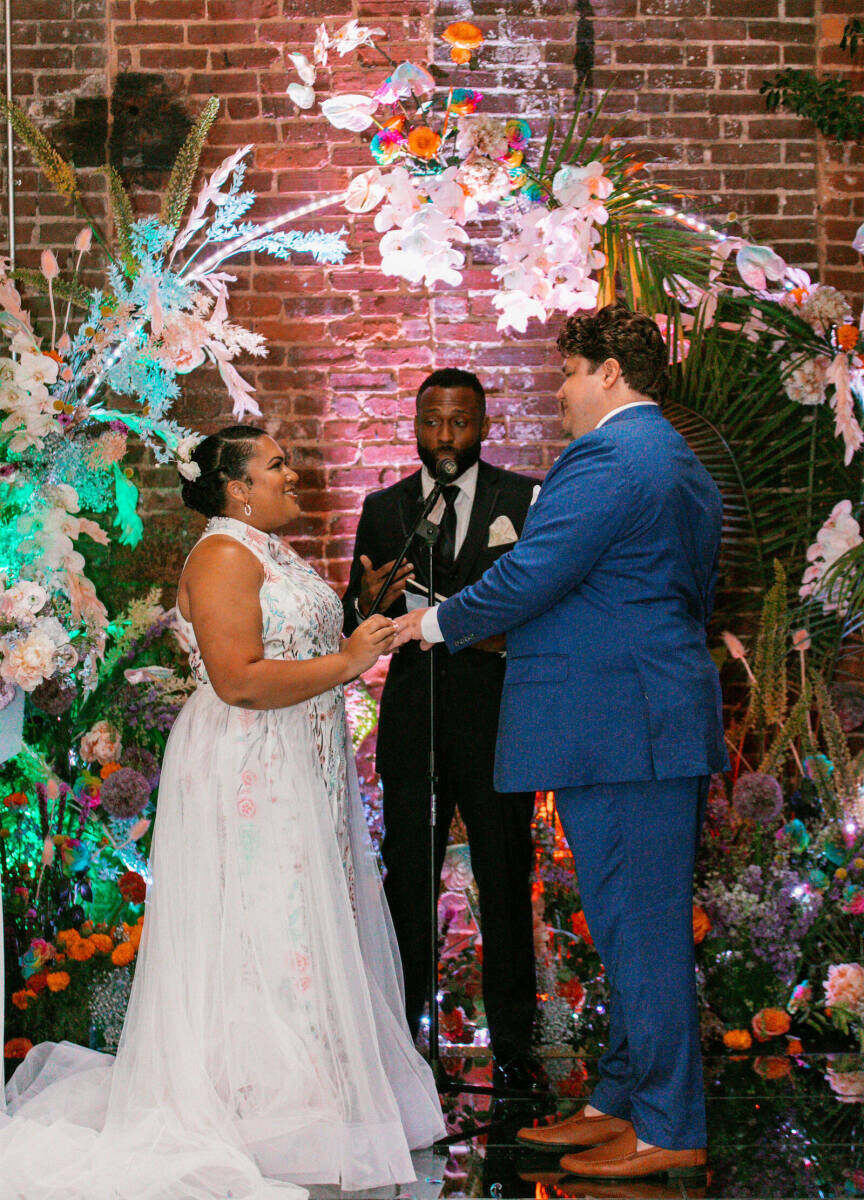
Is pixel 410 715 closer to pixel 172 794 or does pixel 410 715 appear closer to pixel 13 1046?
pixel 172 794

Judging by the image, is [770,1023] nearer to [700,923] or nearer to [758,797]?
[700,923]

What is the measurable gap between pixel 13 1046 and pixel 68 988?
0.20 meters

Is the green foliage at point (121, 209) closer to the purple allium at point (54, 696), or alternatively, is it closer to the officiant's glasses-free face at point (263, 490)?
the officiant's glasses-free face at point (263, 490)

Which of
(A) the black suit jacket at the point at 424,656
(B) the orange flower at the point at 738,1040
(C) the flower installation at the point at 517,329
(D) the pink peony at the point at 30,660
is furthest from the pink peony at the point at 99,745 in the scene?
(B) the orange flower at the point at 738,1040

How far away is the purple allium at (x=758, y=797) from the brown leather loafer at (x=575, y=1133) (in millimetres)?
1105

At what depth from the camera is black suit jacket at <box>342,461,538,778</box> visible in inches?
146

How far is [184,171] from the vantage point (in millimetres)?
4133

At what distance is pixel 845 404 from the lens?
3.94m

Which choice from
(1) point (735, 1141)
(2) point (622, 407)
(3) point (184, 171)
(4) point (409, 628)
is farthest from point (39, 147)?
(1) point (735, 1141)

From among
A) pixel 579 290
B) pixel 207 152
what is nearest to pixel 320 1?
pixel 207 152

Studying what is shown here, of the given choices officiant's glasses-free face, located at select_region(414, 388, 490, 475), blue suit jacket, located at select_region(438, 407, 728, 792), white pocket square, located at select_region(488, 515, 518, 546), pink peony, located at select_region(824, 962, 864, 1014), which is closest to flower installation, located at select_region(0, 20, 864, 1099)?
pink peony, located at select_region(824, 962, 864, 1014)

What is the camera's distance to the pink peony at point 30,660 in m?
3.27

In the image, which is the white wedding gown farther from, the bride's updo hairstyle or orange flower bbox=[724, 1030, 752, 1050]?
orange flower bbox=[724, 1030, 752, 1050]

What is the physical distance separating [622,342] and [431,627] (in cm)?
79
